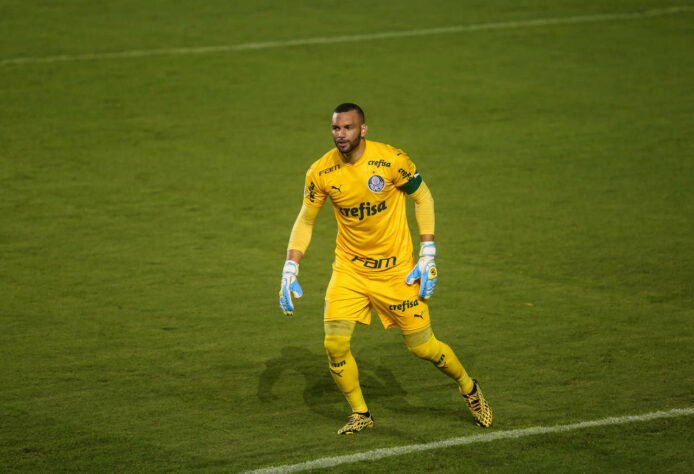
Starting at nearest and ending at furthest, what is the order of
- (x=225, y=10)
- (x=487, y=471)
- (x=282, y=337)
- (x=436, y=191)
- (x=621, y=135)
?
(x=487, y=471) → (x=282, y=337) → (x=436, y=191) → (x=621, y=135) → (x=225, y=10)

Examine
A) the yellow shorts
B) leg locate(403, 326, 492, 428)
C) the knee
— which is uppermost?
the yellow shorts

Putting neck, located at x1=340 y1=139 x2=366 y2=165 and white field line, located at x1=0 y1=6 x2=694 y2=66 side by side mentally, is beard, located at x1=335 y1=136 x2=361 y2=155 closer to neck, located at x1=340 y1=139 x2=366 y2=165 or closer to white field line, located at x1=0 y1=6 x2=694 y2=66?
neck, located at x1=340 y1=139 x2=366 y2=165

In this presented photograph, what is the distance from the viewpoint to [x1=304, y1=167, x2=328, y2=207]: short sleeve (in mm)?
7184

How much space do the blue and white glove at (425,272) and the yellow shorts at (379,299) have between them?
0.08 metres

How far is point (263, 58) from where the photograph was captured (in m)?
19.7

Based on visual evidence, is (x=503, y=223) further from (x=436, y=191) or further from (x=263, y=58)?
(x=263, y=58)

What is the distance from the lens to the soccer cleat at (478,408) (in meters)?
7.38

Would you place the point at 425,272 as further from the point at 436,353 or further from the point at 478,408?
the point at 478,408

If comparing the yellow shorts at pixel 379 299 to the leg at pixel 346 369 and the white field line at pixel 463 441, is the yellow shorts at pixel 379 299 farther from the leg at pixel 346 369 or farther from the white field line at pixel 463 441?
the white field line at pixel 463 441

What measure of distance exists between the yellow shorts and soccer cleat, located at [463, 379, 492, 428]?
0.64 m

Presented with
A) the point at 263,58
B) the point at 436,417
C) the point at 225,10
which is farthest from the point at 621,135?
the point at 225,10

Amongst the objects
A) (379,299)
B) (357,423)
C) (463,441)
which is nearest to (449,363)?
(463,441)

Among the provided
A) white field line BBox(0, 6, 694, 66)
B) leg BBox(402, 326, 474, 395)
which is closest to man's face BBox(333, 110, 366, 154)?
leg BBox(402, 326, 474, 395)

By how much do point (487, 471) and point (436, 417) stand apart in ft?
3.43
